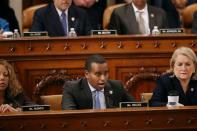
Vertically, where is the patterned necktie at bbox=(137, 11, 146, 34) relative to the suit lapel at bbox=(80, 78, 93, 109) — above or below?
above

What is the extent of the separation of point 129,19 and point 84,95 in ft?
7.18

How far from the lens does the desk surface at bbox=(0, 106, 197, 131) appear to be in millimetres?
3895

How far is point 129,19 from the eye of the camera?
22.5 feet

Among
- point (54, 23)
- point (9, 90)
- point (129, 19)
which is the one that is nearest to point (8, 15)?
point (54, 23)

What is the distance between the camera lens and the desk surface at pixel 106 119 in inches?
153

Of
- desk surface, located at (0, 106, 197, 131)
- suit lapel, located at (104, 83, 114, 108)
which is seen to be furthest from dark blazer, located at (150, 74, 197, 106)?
desk surface, located at (0, 106, 197, 131)

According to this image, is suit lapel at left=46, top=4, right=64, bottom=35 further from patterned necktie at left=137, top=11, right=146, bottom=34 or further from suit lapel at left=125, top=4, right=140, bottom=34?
patterned necktie at left=137, top=11, right=146, bottom=34

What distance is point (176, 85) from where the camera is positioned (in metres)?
5.25

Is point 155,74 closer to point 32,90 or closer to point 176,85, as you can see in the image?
point 176,85

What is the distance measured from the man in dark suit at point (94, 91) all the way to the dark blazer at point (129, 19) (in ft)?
6.28

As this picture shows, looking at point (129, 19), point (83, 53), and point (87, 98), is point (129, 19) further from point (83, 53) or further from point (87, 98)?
point (87, 98)

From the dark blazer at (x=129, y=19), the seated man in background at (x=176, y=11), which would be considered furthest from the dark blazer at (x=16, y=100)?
the seated man in background at (x=176, y=11)

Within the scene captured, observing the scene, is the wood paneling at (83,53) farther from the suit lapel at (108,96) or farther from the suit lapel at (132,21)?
the suit lapel at (108,96)

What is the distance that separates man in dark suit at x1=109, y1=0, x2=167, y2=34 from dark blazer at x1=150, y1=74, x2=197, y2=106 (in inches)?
62.5
